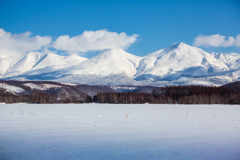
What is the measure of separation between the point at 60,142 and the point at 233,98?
71.5 metres

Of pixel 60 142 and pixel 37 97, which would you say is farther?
pixel 37 97

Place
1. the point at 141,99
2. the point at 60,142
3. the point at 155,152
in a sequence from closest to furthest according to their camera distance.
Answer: the point at 155,152 → the point at 60,142 → the point at 141,99

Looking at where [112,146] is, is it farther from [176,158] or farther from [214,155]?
[214,155]

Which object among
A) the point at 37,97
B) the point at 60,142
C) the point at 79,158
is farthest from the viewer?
the point at 37,97

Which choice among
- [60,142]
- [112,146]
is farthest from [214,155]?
[60,142]

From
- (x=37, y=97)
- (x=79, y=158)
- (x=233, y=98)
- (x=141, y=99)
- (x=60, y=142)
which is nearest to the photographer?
(x=79, y=158)

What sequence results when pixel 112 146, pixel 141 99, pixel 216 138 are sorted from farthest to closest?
pixel 141 99, pixel 216 138, pixel 112 146

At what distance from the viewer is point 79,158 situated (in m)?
8.53

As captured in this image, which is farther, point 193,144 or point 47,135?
point 47,135

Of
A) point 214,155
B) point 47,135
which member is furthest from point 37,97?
point 214,155

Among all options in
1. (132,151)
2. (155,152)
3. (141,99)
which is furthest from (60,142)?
(141,99)

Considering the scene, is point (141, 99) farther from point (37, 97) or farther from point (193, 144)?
point (193, 144)

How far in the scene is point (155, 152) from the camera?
9352 millimetres

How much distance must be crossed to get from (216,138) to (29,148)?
8823mm
